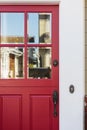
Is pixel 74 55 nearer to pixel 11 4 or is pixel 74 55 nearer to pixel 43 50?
pixel 43 50

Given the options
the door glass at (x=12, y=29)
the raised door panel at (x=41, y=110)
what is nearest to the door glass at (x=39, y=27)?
the door glass at (x=12, y=29)

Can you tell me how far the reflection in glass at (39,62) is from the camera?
510 centimetres

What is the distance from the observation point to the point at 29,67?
5102mm

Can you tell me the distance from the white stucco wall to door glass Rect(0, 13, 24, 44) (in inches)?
20.3

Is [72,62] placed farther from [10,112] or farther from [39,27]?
[10,112]

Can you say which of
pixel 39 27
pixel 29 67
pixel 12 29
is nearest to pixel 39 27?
pixel 39 27

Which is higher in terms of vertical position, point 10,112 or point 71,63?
point 71,63

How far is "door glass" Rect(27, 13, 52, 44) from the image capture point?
5101 mm

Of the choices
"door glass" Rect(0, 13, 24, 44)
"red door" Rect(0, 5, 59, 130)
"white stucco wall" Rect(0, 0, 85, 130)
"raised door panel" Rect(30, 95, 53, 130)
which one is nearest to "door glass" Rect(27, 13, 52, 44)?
"red door" Rect(0, 5, 59, 130)

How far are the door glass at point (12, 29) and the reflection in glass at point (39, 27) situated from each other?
0.37ft

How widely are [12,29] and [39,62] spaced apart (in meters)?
0.53

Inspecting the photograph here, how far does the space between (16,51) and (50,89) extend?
638 millimetres

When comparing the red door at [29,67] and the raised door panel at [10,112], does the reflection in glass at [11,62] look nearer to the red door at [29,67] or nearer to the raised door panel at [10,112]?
the red door at [29,67]

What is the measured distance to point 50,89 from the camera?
16.6ft
